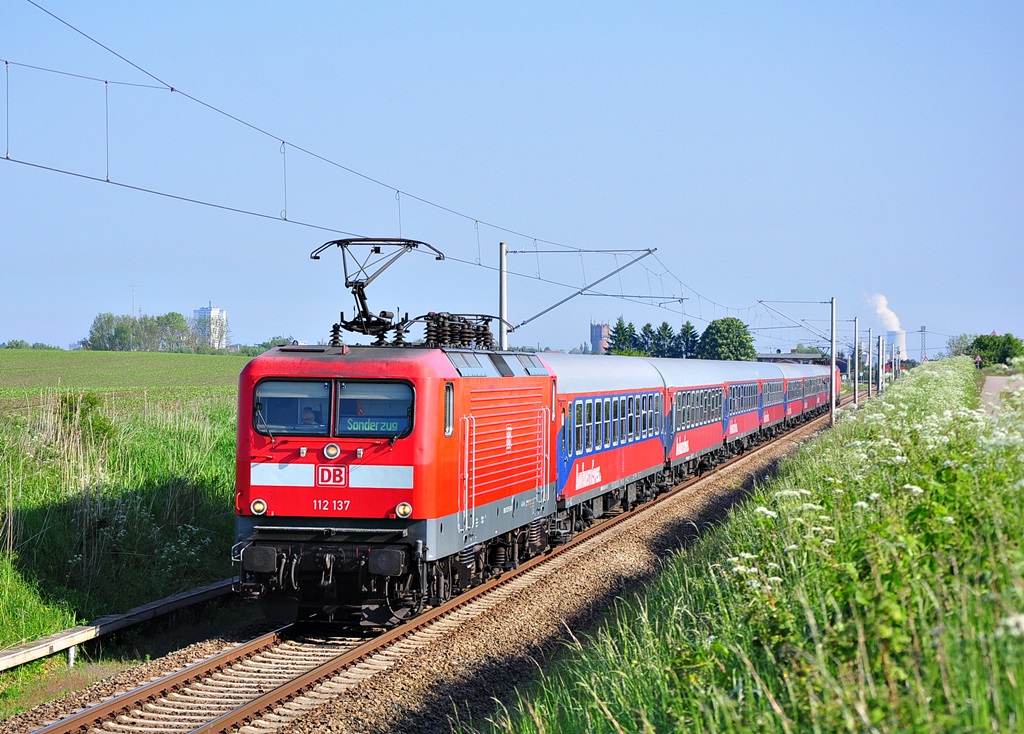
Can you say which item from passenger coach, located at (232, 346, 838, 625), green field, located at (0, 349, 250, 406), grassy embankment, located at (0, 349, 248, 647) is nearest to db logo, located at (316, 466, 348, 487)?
passenger coach, located at (232, 346, 838, 625)

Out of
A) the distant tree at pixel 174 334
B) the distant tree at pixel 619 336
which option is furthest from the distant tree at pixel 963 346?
the distant tree at pixel 174 334

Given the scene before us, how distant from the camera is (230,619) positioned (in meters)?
13.9

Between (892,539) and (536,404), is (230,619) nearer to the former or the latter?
(536,404)

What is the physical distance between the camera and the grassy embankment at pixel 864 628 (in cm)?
427

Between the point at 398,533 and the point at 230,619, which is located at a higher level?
the point at 398,533

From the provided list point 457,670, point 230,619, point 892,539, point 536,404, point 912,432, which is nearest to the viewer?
point 892,539

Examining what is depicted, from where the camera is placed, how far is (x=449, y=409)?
39.7ft

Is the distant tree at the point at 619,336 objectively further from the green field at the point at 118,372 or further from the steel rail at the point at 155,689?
the steel rail at the point at 155,689

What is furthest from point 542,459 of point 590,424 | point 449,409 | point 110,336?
point 110,336

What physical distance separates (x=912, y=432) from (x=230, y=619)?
8.73m

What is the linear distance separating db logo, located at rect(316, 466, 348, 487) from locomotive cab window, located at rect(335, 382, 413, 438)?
1.28 ft

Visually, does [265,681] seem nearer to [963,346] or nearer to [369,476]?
[369,476]

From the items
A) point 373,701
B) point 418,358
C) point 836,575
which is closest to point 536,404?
point 418,358

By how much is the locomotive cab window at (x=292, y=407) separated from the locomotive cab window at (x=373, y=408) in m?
0.17
